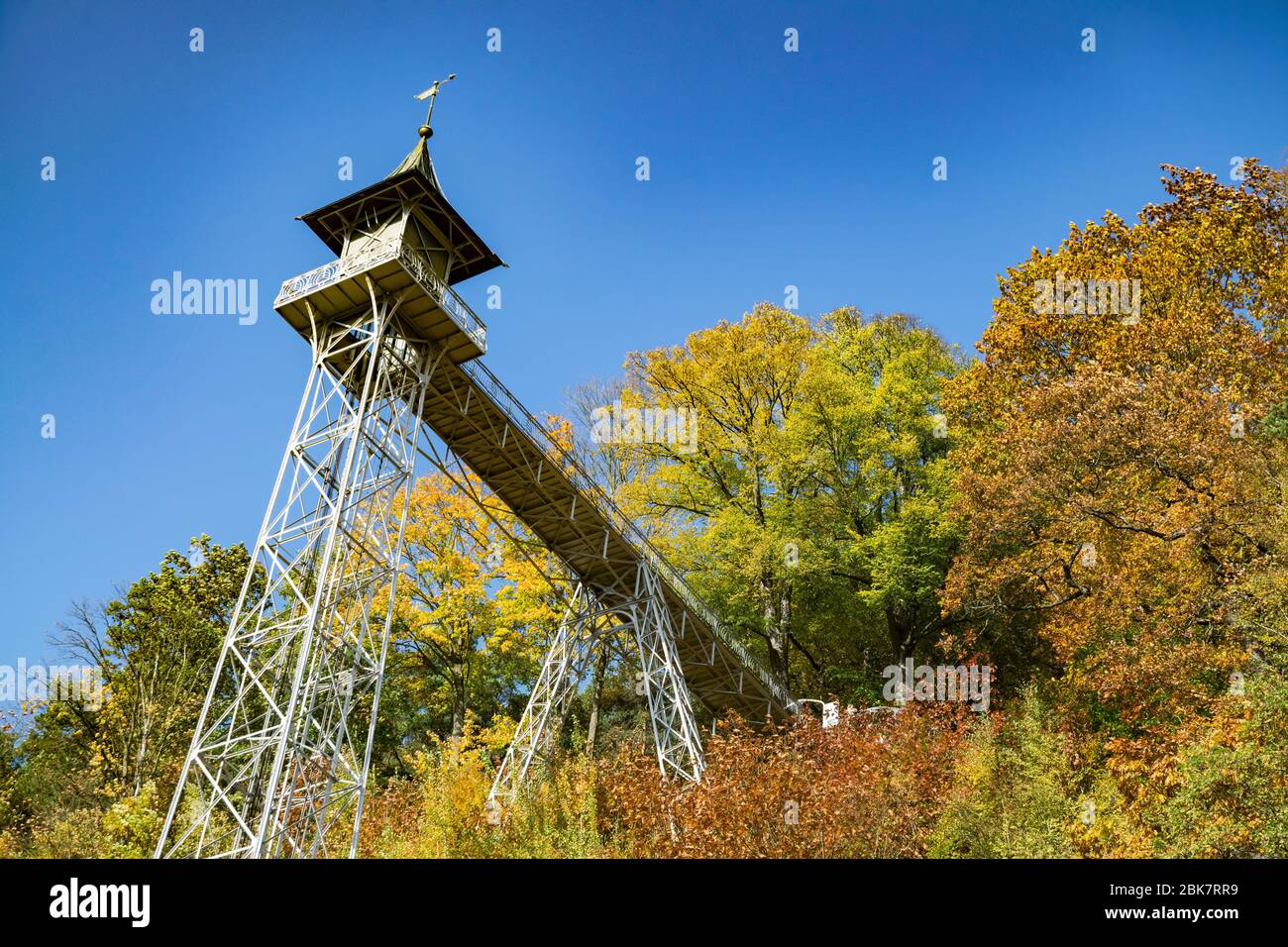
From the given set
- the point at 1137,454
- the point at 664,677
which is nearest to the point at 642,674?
the point at 664,677

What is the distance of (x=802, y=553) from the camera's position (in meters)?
26.1

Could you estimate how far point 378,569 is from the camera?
55.9 ft

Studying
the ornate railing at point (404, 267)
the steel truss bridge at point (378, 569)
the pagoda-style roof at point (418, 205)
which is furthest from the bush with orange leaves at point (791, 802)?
the pagoda-style roof at point (418, 205)

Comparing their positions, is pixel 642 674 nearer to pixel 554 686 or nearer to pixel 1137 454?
pixel 554 686

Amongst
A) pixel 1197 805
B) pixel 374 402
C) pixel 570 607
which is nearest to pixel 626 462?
pixel 570 607

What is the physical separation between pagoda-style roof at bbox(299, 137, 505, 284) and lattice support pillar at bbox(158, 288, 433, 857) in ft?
7.82

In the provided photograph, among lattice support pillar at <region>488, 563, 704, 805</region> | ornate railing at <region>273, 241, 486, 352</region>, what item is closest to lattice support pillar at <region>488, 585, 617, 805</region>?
lattice support pillar at <region>488, 563, 704, 805</region>

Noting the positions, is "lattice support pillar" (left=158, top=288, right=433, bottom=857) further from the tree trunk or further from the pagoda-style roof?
the tree trunk

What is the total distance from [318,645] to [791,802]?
8026mm

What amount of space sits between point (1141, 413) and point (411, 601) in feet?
66.7

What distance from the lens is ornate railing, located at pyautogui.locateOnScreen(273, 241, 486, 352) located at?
54.1 ft

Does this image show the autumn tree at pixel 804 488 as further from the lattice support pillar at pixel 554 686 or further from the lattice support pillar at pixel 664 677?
the lattice support pillar at pixel 554 686

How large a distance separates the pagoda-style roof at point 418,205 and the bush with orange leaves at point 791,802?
36.4ft

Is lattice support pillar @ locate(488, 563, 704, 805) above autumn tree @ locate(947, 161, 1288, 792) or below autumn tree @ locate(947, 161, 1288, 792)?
below
